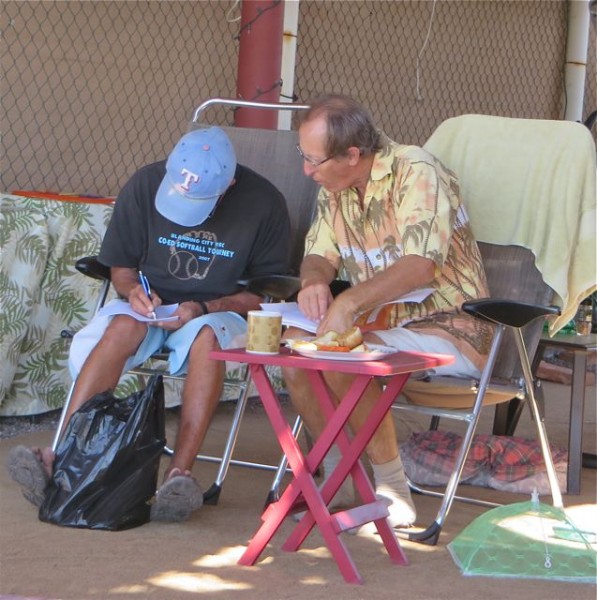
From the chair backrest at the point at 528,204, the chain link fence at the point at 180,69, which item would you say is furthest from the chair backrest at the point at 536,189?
the chain link fence at the point at 180,69

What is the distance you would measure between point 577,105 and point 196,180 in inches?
240

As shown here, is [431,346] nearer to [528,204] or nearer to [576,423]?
[528,204]

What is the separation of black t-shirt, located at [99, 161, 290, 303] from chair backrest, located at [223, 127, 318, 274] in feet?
0.98

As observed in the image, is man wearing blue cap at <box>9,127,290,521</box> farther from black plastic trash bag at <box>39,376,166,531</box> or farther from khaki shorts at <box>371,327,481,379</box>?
khaki shorts at <box>371,327,481,379</box>

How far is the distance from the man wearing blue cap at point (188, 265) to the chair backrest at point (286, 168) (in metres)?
0.28

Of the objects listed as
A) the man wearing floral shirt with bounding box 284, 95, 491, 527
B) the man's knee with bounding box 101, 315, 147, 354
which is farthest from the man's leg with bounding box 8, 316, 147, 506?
the man wearing floral shirt with bounding box 284, 95, 491, 527

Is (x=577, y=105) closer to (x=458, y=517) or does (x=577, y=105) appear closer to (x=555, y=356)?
(x=555, y=356)

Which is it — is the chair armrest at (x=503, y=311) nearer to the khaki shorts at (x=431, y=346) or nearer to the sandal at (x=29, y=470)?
the khaki shorts at (x=431, y=346)

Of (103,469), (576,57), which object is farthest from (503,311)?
(576,57)

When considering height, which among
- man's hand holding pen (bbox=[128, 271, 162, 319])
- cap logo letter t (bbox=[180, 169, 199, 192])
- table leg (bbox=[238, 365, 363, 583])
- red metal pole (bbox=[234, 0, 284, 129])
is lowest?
table leg (bbox=[238, 365, 363, 583])

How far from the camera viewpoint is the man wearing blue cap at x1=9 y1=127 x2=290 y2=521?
131 inches

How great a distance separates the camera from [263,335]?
9.12ft

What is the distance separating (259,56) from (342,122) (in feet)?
9.70

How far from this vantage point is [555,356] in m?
7.00
